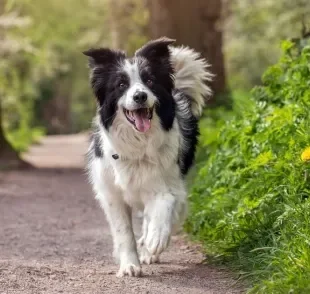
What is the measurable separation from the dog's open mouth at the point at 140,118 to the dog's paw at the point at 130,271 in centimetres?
104

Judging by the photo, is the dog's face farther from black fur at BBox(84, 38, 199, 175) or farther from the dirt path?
the dirt path

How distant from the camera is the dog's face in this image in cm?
567

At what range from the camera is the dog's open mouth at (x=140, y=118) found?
226 inches

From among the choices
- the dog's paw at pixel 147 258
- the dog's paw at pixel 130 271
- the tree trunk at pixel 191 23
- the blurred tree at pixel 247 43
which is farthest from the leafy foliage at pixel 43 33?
the dog's paw at pixel 130 271

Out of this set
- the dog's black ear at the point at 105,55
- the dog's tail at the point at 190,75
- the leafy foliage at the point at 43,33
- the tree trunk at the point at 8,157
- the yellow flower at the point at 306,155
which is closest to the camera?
the yellow flower at the point at 306,155

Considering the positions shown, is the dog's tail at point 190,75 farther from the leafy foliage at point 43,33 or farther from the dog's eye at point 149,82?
the leafy foliage at point 43,33

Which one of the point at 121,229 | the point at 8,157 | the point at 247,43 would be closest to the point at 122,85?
the point at 121,229

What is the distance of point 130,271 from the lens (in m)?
5.68

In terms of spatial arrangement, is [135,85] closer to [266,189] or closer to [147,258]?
[266,189]

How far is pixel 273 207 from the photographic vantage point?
5.89 metres

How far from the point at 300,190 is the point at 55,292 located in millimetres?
2013

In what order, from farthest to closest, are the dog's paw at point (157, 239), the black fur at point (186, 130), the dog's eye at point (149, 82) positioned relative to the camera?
the black fur at point (186, 130)
the dog's eye at point (149, 82)
the dog's paw at point (157, 239)

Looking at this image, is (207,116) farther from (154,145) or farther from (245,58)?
(245,58)

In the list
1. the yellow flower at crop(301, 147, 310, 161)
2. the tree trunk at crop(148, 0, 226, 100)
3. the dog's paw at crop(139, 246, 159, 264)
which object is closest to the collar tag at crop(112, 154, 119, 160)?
the dog's paw at crop(139, 246, 159, 264)
